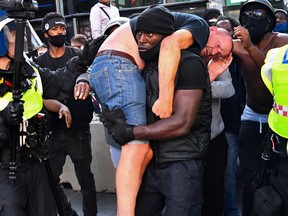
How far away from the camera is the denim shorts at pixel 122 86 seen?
2.62 meters

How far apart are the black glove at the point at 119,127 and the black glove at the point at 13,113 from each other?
0.61 meters

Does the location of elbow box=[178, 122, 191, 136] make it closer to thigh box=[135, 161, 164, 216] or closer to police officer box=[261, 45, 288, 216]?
thigh box=[135, 161, 164, 216]

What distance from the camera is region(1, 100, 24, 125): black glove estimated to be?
112 inches

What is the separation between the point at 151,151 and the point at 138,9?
4725 mm

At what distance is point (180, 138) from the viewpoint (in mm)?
2689

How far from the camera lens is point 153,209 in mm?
2850

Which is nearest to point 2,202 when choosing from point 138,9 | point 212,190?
point 212,190

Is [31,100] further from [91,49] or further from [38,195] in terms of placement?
[38,195]

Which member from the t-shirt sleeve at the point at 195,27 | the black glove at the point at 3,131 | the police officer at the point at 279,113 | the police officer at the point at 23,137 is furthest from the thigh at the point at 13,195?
the police officer at the point at 279,113

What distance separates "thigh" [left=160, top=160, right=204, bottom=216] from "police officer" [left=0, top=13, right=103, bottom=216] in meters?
0.97

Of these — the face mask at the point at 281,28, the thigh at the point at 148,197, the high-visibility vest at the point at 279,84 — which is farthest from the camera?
the face mask at the point at 281,28

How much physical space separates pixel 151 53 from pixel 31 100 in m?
1.01

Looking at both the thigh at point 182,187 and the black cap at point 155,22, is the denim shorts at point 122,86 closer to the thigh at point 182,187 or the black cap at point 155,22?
the black cap at point 155,22

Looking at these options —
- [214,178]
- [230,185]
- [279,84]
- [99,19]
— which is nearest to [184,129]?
[279,84]
